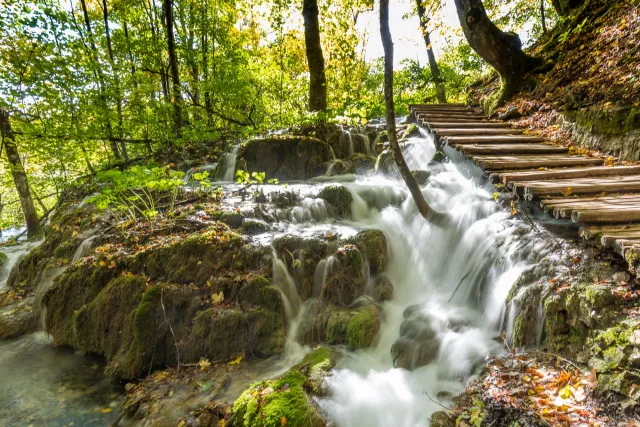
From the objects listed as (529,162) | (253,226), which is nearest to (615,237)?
(529,162)

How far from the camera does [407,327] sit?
474cm

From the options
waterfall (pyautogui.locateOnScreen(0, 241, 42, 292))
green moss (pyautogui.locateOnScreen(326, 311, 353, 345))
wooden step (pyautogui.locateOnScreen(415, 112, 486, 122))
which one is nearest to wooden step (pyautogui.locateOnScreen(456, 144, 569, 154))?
wooden step (pyautogui.locateOnScreen(415, 112, 486, 122))

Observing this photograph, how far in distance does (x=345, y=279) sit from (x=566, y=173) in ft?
11.6

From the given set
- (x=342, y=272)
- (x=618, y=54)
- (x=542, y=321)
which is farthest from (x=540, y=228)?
(x=618, y=54)

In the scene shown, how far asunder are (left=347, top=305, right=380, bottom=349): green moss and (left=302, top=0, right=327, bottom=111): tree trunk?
822 centimetres

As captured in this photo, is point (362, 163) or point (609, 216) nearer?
point (609, 216)

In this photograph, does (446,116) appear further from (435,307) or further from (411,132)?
(435,307)

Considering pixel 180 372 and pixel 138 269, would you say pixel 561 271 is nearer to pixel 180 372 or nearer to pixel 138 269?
Answer: pixel 180 372

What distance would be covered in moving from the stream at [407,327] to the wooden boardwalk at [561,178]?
685 mm

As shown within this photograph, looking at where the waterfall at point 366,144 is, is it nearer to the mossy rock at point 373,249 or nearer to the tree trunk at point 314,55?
the tree trunk at point 314,55

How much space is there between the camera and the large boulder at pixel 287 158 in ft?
32.2

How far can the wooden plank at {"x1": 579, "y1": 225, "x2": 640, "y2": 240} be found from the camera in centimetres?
296

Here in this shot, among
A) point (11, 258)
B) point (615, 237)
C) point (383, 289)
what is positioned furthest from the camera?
point (11, 258)

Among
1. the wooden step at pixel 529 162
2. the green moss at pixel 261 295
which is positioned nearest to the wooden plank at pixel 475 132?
the wooden step at pixel 529 162
